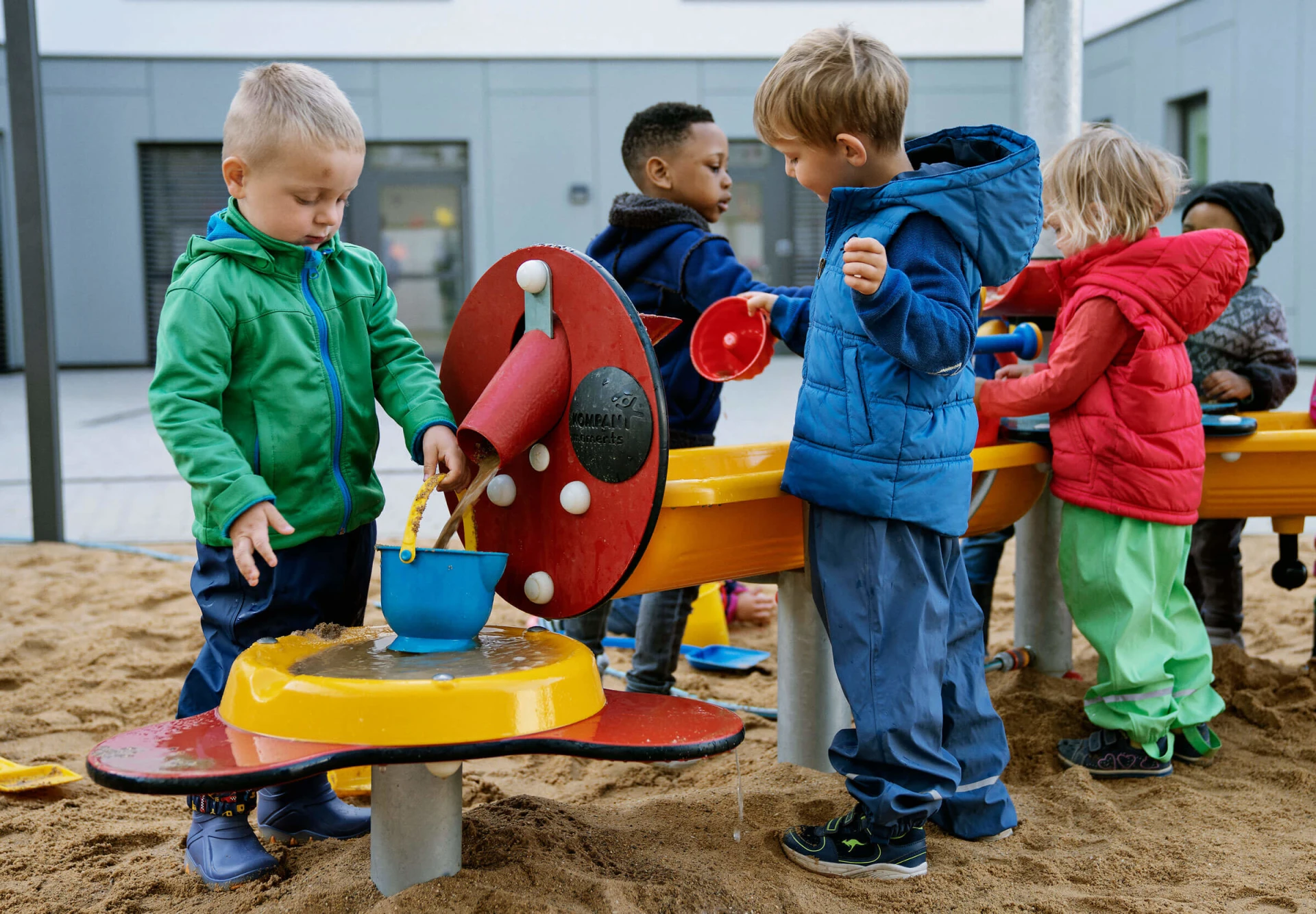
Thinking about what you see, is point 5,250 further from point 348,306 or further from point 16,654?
point 348,306

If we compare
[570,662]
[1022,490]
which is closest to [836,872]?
[570,662]

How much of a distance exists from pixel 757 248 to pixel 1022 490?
12.4 metres

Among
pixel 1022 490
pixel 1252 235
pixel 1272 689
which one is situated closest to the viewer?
pixel 1022 490

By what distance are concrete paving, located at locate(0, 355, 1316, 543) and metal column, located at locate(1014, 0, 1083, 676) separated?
98 cm

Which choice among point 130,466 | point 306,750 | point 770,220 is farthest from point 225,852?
point 770,220

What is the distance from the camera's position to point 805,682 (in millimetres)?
2201

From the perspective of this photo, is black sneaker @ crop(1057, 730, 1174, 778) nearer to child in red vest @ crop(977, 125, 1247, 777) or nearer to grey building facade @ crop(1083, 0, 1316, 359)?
child in red vest @ crop(977, 125, 1247, 777)

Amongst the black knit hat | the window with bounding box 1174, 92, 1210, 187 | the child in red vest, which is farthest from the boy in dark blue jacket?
the window with bounding box 1174, 92, 1210, 187

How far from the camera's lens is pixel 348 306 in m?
1.93

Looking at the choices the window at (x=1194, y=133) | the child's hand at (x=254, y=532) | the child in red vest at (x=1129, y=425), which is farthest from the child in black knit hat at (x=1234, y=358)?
the window at (x=1194, y=133)

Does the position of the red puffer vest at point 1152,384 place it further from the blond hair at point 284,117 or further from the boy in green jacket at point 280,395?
the blond hair at point 284,117

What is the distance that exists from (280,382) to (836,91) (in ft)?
3.14

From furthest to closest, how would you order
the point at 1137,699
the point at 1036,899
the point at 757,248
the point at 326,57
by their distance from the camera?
the point at 757,248
the point at 326,57
the point at 1137,699
the point at 1036,899

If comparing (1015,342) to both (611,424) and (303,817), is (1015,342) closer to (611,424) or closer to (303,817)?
(611,424)
